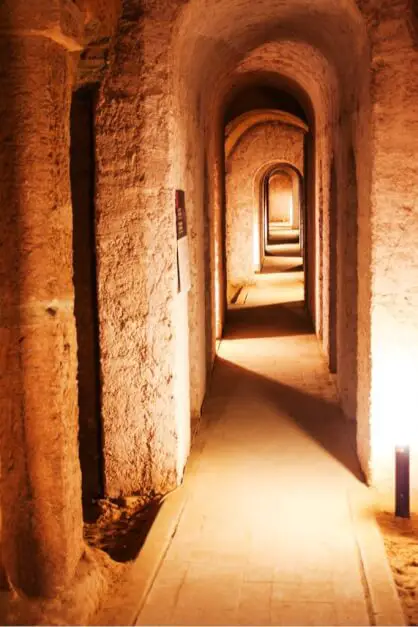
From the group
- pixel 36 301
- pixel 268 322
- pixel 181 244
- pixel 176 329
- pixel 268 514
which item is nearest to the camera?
pixel 36 301

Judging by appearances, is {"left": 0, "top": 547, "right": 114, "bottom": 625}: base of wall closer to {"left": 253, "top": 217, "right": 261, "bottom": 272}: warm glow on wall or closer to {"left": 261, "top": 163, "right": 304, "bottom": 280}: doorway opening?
{"left": 253, "top": 217, "right": 261, "bottom": 272}: warm glow on wall

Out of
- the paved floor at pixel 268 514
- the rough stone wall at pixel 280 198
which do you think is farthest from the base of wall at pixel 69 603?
the rough stone wall at pixel 280 198

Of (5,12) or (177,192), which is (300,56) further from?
(5,12)

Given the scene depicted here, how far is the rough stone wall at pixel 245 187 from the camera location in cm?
1645

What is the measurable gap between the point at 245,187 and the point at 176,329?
37.2 feet

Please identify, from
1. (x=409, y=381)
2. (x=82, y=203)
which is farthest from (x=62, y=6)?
(x=409, y=381)

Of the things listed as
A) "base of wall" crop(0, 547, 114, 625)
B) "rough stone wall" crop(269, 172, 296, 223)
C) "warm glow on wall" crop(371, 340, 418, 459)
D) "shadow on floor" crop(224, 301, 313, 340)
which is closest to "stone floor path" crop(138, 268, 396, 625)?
"base of wall" crop(0, 547, 114, 625)

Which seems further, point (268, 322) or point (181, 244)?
point (268, 322)

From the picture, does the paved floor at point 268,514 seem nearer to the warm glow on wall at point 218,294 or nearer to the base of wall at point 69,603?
the base of wall at point 69,603

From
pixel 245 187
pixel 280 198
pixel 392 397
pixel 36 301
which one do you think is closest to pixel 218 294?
pixel 392 397

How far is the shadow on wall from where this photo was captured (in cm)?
653

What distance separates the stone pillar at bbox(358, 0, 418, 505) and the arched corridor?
1 centimetres

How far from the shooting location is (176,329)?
5.66 meters

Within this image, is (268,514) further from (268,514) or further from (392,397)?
(392,397)
